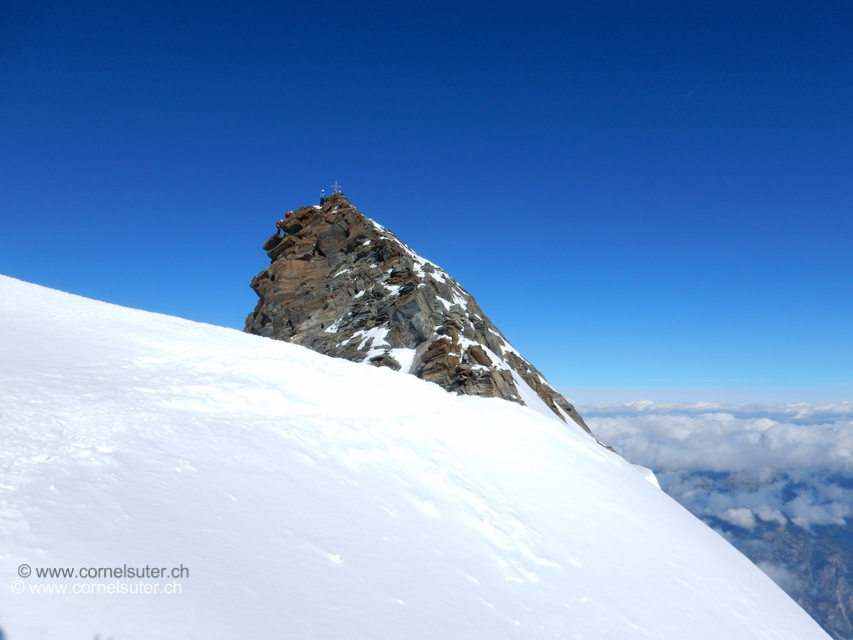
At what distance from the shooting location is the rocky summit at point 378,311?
82.4 feet

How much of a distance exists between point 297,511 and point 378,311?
87.2 feet

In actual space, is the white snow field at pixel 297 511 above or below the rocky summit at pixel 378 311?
below

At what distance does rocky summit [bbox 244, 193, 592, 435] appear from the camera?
25125 millimetres

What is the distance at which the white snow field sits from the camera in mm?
4605

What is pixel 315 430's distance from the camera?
10.4 metres

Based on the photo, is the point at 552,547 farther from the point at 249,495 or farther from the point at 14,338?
the point at 14,338

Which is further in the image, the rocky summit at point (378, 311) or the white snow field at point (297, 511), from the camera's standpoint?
the rocky summit at point (378, 311)

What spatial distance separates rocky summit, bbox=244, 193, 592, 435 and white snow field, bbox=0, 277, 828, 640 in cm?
858

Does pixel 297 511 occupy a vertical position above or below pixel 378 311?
below

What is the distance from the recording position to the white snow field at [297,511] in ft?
15.1

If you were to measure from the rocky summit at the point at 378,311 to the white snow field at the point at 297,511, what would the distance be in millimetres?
8582

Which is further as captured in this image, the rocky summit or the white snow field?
the rocky summit

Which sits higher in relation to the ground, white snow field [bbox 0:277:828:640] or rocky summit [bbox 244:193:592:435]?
rocky summit [bbox 244:193:592:435]

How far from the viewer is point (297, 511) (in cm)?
697
